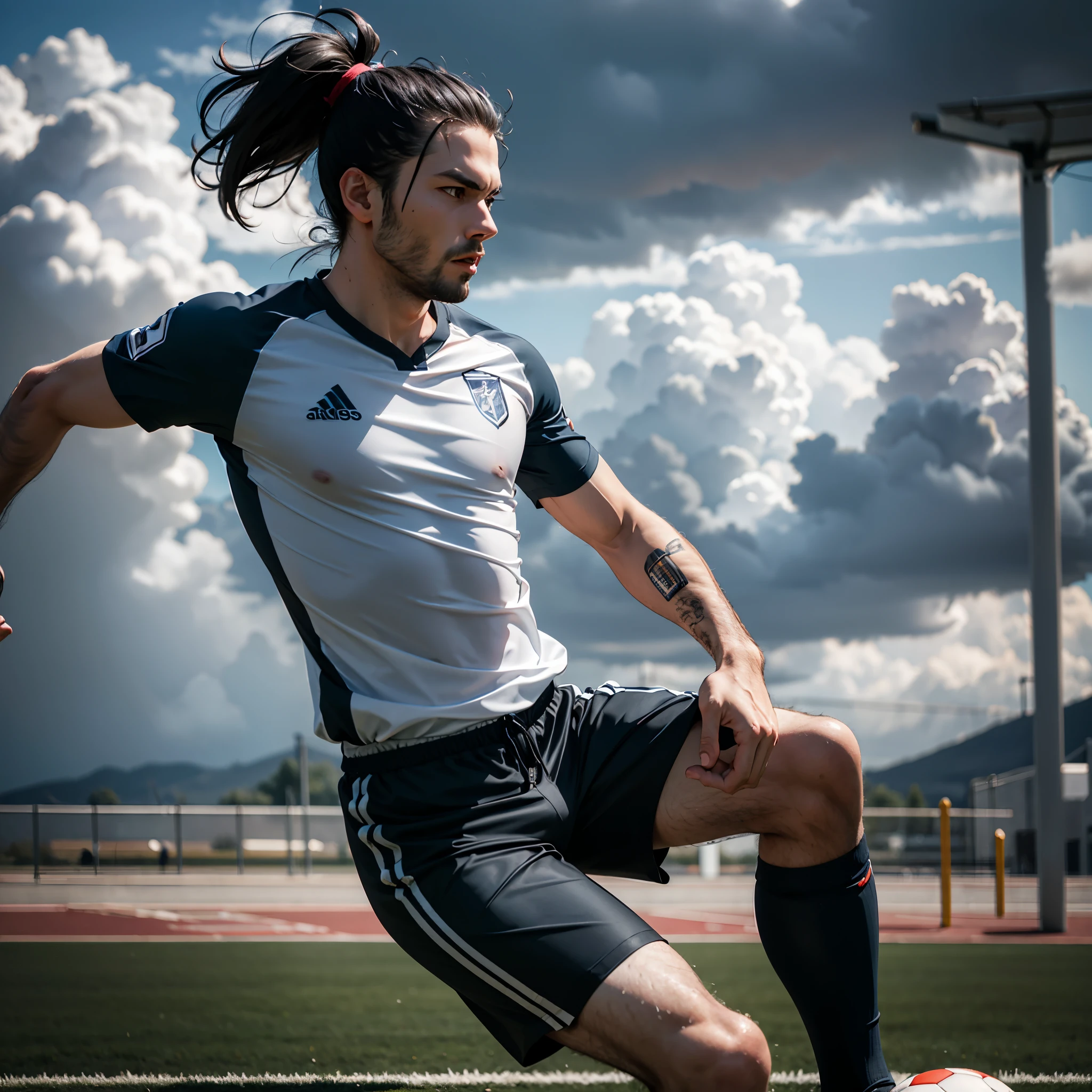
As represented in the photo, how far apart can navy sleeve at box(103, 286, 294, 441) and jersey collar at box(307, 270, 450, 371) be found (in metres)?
0.13

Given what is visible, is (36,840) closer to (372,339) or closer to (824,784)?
(372,339)

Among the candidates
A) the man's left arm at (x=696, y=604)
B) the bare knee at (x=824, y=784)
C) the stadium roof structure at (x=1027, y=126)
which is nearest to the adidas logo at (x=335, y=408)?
the man's left arm at (x=696, y=604)

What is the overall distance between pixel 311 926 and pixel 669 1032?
11065mm

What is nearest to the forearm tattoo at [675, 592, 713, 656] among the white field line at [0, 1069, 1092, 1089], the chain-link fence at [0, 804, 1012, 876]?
the white field line at [0, 1069, 1092, 1089]

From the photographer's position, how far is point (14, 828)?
61.2 feet

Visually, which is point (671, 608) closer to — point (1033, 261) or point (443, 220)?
point (443, 220)

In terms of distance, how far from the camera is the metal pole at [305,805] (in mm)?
21797

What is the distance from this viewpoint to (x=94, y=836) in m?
19.4

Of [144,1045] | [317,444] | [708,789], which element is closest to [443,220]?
A: [317,444]

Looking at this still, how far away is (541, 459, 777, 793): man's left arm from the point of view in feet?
6.00

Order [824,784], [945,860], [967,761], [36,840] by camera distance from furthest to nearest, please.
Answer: [967,761]
[36,840]
[945,860]
[824,784]

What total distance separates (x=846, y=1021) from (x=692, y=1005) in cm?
55

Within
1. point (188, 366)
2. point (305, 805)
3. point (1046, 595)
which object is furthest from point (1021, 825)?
point (188, 366)

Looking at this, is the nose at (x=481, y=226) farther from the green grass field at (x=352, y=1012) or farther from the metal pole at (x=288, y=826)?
the metal pole at (x=288, y=826)
